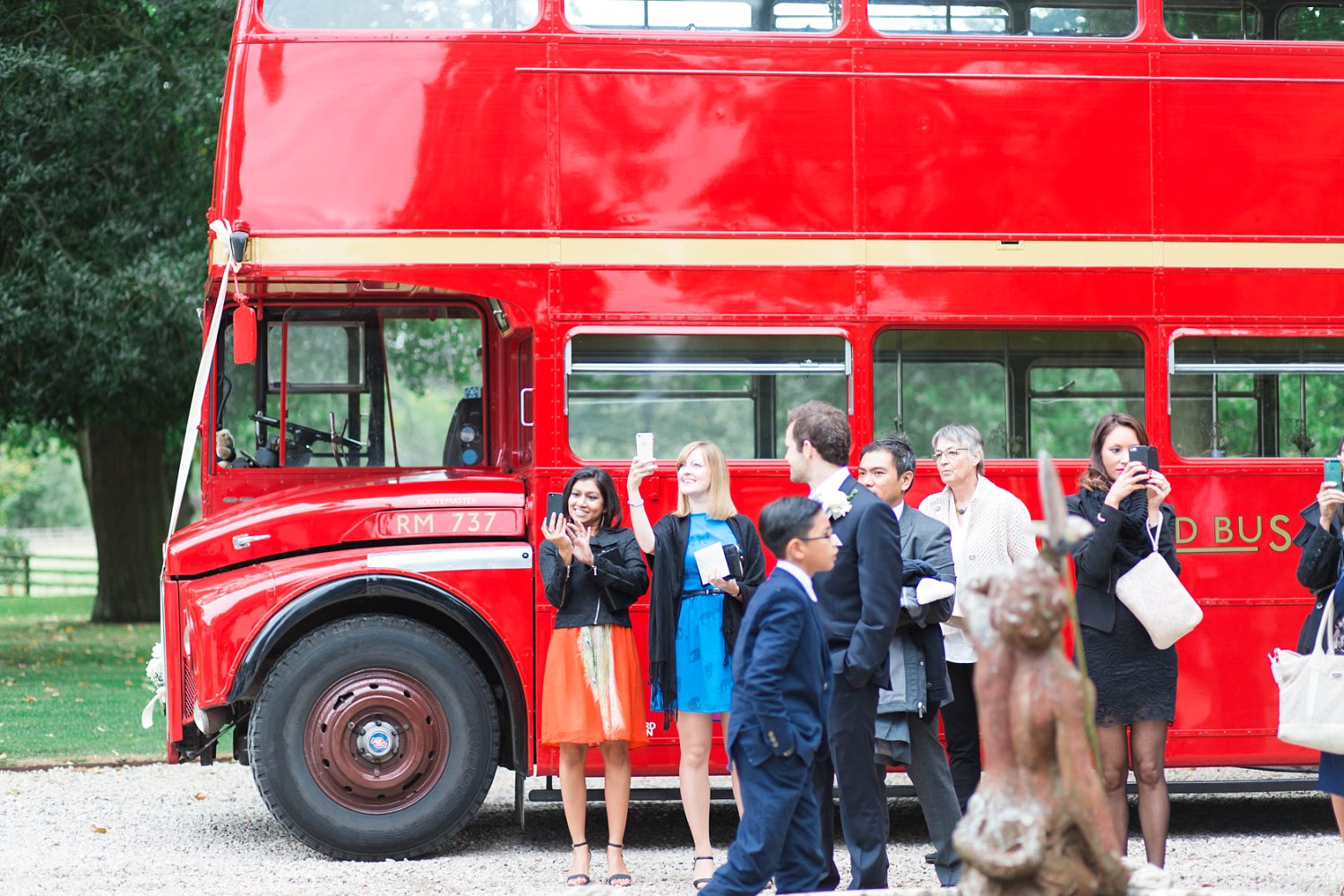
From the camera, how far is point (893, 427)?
23.7 feet

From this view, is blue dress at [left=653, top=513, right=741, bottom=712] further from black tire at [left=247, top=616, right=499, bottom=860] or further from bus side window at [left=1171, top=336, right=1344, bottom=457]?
bus side window at [left=1171, top=336, right=1344, bottom=457]

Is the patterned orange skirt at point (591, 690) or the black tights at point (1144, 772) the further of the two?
the patterned orange skirt at point (591, 690)

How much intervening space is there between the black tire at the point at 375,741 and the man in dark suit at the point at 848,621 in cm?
200

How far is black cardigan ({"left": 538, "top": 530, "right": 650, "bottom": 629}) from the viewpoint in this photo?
21.3ft

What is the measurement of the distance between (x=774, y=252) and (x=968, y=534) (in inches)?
68.2

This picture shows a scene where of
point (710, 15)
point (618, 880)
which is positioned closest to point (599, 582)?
point (618, 880)

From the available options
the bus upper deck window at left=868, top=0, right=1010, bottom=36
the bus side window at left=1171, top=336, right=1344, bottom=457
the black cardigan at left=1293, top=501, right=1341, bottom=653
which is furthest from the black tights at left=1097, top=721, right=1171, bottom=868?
the bus upper deck window at left=868, top=0, right=1010, bottom=36

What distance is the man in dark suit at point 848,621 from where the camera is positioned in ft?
18.1

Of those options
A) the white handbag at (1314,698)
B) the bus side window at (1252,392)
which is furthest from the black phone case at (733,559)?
the bus side window at (1252,392)

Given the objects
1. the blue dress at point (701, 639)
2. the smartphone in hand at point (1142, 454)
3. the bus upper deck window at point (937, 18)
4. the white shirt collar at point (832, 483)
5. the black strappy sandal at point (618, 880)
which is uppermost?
the bus upper deck window at point (937, 18)

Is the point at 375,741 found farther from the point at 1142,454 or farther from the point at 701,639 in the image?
the point at 1142,454

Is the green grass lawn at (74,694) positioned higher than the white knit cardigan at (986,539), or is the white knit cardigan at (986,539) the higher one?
the white knit cardigan at (986,539)

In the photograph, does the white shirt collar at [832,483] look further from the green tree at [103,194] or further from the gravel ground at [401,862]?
the green tree at [103,194]

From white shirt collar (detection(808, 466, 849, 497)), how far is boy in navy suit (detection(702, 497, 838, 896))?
0.63 meters
